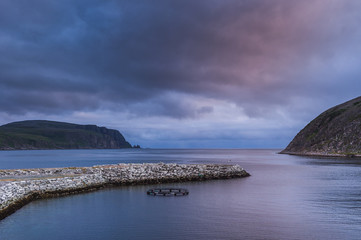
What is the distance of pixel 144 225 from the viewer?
27109 millimetres

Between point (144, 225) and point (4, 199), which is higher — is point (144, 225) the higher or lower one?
the lower one

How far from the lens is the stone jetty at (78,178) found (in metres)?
34.8

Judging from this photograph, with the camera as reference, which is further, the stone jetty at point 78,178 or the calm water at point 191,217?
the stone jetty at point 78,178

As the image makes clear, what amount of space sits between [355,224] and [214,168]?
4176cm

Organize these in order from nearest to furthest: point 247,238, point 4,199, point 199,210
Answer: point 247,238
point 4,199
point 199,210

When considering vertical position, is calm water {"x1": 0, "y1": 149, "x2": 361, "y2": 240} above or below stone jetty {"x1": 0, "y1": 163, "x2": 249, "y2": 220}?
below

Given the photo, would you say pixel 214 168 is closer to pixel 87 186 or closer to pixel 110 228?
pixel 87 186

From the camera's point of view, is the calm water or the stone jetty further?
the stone jetty

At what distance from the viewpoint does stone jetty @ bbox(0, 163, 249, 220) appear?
34.8m

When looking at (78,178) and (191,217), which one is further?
(78,178)

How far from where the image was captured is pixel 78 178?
151ft

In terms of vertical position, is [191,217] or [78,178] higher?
[78,178]

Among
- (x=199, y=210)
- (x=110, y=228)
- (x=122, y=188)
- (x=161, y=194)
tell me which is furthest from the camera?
(x=122, y=188)

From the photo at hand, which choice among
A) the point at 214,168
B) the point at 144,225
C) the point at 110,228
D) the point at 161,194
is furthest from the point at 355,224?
the point at 214,168
